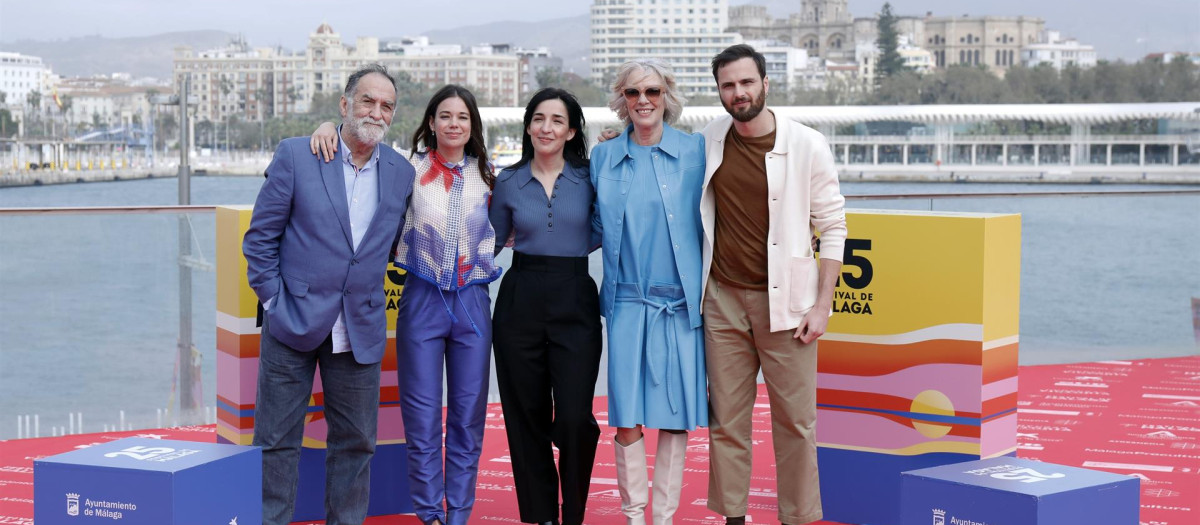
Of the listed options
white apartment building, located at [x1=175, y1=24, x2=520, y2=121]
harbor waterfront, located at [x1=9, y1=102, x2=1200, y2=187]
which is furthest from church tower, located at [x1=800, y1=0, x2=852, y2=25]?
harbor waterfront, located at [x1=9, y1=102, x2=1200, y2=187]

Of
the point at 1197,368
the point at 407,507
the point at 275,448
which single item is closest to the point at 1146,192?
the point at 1197,368

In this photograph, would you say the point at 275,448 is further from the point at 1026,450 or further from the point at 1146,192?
the point at 1146,192

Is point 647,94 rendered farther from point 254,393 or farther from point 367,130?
point 254,393

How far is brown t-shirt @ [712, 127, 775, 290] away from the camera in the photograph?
285cm

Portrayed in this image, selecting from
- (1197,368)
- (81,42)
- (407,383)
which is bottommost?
(1197,368)

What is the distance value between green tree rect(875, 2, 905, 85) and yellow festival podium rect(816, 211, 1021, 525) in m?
80.4

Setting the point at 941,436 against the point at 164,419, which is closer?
the point at 941,436

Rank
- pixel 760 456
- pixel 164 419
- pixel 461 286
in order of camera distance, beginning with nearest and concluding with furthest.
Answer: pixel 461 286
pixel 760 456
pixel 164 419

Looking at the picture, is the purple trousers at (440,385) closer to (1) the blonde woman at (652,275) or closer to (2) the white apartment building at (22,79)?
(1) the blonde woman at (652,275)

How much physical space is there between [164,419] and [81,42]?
129479mm

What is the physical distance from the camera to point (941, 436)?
10.3ft

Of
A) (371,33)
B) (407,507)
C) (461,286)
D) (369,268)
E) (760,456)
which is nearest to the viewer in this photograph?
(369,268)

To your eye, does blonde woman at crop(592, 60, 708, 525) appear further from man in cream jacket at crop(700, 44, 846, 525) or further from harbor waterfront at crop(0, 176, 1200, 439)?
harbor waterfront at crop(0, 176, 1200, 439)

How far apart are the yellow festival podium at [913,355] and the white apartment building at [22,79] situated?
88.8 metres
